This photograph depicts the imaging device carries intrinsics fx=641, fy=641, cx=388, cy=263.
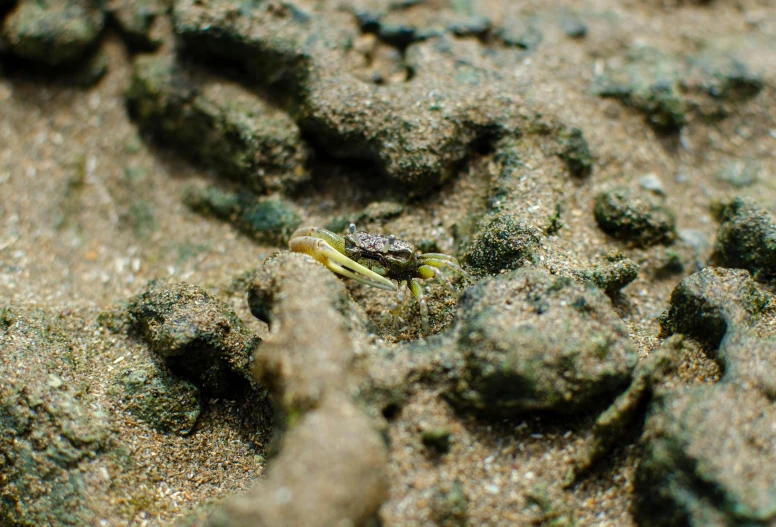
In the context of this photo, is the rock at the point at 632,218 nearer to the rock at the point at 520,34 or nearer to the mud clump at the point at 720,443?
the mud clump at the point at 720,443

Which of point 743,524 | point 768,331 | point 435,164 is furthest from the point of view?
point 435,164

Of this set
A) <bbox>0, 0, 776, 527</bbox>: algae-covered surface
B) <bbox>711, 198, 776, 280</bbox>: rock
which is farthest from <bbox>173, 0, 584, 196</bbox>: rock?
<bbox>711, 198, 776, 280</bbox>: rock

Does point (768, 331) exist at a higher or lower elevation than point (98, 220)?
higher

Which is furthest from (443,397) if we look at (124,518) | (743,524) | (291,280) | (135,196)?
(135,196)

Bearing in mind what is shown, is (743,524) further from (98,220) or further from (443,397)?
(98,220)

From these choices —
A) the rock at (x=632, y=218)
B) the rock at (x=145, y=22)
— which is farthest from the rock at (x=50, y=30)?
the rock at (x=632, y=218)

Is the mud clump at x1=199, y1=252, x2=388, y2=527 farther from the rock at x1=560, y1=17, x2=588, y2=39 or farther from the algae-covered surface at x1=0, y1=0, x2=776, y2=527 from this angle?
the rock at x1=560, y1=17, x2=588, y2=39
